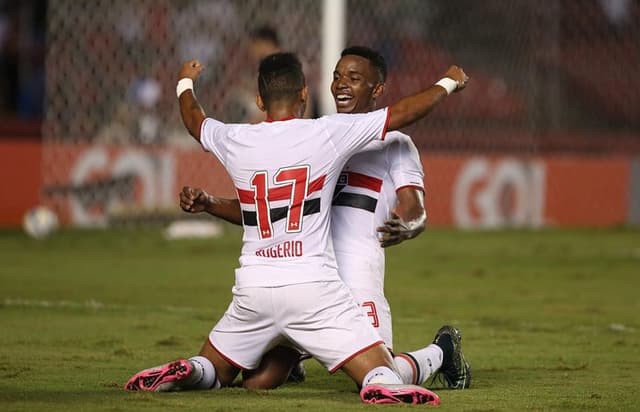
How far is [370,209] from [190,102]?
90cm

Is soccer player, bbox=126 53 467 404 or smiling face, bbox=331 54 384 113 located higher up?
smiling face, bbox=331 54 384 113

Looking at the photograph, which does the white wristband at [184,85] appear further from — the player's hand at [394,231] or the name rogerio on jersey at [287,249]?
the player's hand at [394,231]

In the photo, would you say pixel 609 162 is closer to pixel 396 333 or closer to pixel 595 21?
pixel 595 21

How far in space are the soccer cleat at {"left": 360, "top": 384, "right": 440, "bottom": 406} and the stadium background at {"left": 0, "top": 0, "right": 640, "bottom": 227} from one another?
9631 millimetres

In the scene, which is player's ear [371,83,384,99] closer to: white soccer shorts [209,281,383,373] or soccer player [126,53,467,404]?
soccer player [126,53,467,404]

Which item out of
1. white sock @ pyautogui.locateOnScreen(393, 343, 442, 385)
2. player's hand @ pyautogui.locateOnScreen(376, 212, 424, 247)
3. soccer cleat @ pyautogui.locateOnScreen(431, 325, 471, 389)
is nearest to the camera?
player's hand @ pyautogui.locateOnScreen(376, 212, 424, 247)

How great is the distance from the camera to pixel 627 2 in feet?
73.4

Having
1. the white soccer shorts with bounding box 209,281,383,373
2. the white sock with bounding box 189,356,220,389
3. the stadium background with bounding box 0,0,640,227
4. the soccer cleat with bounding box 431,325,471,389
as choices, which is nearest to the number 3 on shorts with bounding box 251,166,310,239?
the white soccer shorts with bounding box 209,281,383,373

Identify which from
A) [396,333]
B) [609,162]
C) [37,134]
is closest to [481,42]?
[609,162]

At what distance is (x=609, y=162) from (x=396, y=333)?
13.1 metres

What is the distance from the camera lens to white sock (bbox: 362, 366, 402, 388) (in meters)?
5.16

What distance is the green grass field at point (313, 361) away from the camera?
545 centimetres

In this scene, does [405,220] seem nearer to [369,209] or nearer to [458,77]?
[369,209]

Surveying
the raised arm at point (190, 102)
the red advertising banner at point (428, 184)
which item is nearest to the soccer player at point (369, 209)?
the raised arm at point (190, 102)
